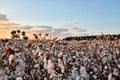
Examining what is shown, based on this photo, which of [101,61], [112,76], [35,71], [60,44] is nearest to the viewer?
[112,76]

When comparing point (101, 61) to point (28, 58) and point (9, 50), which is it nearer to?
point (28, 58)

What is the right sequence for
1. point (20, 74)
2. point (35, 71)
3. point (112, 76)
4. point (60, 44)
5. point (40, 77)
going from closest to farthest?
1. point (112, 76)
2. point (20, 74)
3. point (40, 77)
4. point (35, 71)
5. point (60, 44)

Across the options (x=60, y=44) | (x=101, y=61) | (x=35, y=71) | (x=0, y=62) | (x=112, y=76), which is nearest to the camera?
(x=112, y=76)

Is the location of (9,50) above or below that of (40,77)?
above

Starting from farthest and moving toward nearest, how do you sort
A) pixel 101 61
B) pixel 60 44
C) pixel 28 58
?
pixel 60 44, pixel 101 61, pixel 28 58

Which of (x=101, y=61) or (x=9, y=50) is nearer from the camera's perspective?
(x=9, y=50)

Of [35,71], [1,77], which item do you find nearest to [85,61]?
[35,71]

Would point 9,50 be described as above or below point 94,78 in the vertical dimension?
above

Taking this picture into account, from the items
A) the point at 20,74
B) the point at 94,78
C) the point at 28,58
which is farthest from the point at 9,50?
the point at 28,58

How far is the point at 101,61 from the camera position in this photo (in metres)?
10.7

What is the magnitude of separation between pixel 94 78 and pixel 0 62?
2.71 meters

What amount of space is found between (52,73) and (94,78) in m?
1.19

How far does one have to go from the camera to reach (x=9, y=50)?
6.77m

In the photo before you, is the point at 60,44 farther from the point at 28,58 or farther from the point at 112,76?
the point at 112,76
